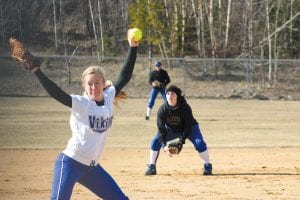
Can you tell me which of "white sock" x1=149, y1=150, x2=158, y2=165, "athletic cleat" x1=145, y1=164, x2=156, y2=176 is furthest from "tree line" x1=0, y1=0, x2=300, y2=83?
"athletic cleat" x1=145, y1=164, x2=156, y2=176

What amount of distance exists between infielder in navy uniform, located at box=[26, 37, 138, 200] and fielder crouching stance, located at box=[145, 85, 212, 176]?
11.5ft

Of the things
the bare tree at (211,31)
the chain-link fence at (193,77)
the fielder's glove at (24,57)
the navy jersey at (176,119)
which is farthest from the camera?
the bare tree at (211,31)

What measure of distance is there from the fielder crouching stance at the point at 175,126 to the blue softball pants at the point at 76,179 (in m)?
3.47

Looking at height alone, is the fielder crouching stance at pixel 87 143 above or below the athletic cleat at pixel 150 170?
above

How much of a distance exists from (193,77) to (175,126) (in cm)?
2549

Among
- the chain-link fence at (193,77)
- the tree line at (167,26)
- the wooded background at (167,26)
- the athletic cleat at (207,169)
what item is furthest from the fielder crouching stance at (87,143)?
the wooded background at (167,26)

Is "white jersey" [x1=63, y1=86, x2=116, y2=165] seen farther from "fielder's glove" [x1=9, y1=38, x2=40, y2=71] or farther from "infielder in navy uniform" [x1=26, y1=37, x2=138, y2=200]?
"fielder's glove" [x1=9, y1=38, x2=40, y2=71]

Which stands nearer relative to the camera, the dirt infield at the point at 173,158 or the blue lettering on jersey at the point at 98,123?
the blue lettering on jersey at the point at 98,123

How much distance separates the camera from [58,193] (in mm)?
5016

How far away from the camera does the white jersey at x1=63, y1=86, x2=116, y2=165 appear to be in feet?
16.8

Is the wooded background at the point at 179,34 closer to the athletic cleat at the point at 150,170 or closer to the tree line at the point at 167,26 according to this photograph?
the tree line at the point at 167,26

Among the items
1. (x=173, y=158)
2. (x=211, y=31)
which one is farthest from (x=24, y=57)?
(x=211, y=31)

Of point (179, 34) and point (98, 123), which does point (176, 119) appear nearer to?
point (98, 123)

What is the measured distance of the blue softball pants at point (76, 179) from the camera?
503 centimetres
